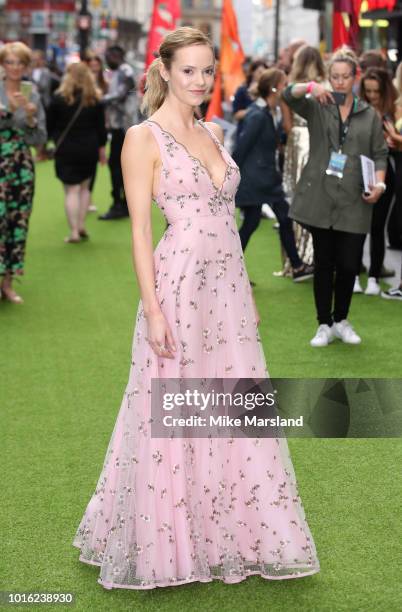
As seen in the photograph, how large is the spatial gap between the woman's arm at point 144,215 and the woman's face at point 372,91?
5.58 meters

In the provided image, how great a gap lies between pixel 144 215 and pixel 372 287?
603cm

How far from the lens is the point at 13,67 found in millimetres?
8797

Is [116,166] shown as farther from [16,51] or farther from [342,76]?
[342,76]

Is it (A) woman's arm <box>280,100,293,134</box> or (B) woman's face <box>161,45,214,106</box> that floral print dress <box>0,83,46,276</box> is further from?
(B) woman's face <box>161,45,214,106</box>

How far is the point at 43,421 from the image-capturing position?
20.4 ft

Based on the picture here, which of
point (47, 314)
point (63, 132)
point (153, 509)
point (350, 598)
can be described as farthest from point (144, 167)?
point (63, 132)

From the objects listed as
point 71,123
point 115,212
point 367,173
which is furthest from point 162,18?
point 367,173

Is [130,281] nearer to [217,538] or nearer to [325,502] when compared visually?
[325,502]

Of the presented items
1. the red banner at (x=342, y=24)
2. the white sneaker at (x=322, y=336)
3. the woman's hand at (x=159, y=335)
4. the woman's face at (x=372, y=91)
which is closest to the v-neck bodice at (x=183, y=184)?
the woman's hand at (x=159, y=335)

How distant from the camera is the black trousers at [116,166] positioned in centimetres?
1459

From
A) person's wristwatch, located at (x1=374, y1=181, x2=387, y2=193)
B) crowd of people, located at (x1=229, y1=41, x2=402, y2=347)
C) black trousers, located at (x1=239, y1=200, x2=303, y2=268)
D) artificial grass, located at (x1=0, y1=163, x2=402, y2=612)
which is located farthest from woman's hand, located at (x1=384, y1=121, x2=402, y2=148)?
person's wristwatch, located at (x1=374, y1=181, x2=387, y2=193)

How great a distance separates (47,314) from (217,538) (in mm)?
5238

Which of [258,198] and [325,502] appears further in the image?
[258,198]

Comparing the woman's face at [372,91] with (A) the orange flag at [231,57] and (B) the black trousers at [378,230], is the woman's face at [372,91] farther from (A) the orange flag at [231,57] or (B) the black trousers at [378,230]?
(A) the orange flag at [231,57]
